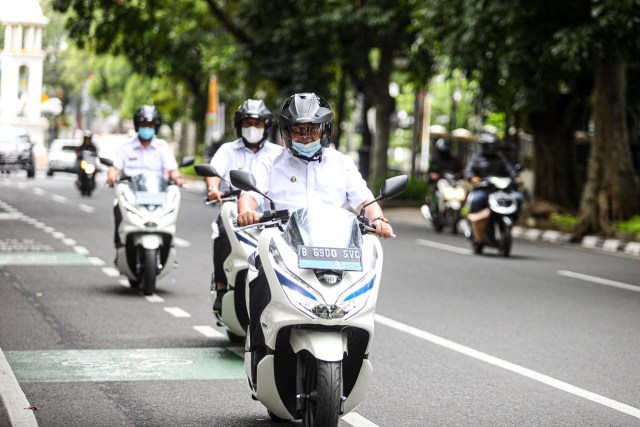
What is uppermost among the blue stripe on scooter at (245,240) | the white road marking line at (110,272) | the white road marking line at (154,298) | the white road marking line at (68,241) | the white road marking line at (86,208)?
the blue stripe on scooter at (245,240)

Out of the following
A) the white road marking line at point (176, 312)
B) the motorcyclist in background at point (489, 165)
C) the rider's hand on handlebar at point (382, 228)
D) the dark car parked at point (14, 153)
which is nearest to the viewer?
the rider's hand on handlebar at point (382, 228)

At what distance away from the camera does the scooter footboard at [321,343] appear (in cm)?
617

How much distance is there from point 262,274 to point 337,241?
22.0 inches

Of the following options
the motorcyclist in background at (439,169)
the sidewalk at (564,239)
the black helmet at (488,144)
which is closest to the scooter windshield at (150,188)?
the black helmet at (488,144)

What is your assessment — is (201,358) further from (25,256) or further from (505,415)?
(25,256)

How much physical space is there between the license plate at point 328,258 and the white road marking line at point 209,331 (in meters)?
4.52

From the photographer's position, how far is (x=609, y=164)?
974 inches

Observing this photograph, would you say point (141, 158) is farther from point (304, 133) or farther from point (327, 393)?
point (327, 393)

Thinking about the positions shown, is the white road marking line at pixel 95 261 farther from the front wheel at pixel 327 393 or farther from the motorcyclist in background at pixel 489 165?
the front wheel at pixel 327 393

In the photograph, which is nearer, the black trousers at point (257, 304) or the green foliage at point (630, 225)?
the black trousers at point (257, 304)

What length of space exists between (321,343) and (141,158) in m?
7.76

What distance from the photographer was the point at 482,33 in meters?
25.4

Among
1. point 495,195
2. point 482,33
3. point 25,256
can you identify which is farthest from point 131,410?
point 482,33

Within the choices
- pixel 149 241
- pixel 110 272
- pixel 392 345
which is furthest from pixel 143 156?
pixel 392 345
